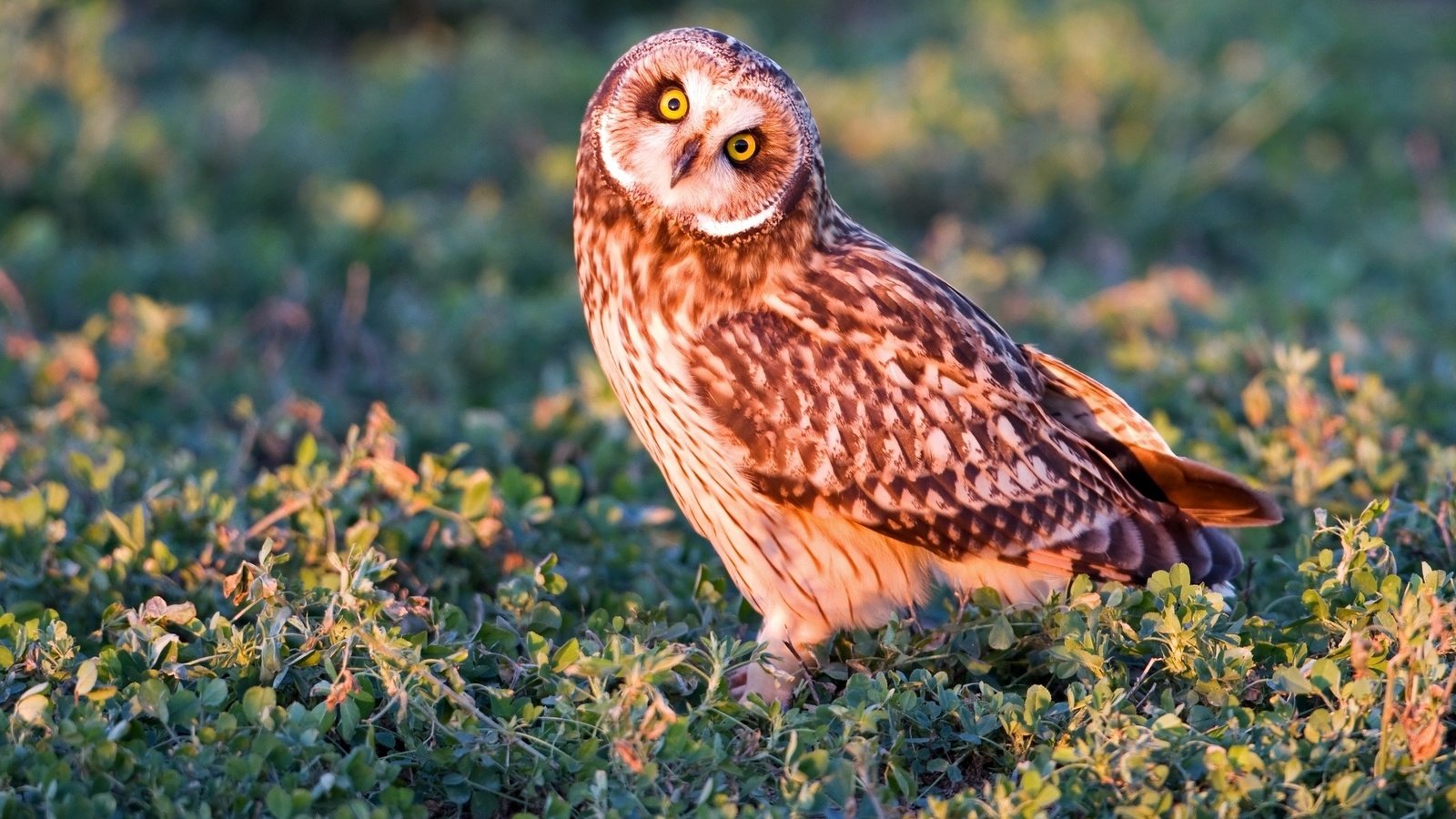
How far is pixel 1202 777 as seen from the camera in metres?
2.86

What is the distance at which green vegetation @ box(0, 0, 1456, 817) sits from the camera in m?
2.90

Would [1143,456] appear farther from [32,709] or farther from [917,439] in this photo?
[32,709]

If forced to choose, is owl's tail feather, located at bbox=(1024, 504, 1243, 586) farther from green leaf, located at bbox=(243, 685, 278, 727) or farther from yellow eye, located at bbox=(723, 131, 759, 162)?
green leaf, located at bbox=(243, 685, 278, 727)

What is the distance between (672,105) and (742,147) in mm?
182

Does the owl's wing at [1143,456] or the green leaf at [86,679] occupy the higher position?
the owl's wing at [1143,456]

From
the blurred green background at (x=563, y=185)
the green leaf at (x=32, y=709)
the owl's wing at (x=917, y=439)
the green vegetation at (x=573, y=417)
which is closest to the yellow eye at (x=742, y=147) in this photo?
the owl's wing at (x=917, y=439)

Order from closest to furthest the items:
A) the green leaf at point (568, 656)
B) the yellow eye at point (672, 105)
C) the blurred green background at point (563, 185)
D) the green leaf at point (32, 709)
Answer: the green leaf at point (32, 709), the green leaf at point (568, 656), the yellow eye at point (672, 105), the blurred green background at point (563, 185)

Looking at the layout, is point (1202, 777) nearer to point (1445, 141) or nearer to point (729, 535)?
point (729, 535)

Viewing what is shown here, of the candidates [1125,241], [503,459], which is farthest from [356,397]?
[1125,241]

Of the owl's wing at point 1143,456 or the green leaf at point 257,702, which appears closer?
the green leaf at point 257,702

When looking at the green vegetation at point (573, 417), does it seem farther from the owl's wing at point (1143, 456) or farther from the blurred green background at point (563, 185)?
Result: the owl's wing at point (1143, 456)

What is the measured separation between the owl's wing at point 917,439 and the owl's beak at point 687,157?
374mm

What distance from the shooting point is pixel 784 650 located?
366 centimetres

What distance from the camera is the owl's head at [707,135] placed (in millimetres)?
3414
